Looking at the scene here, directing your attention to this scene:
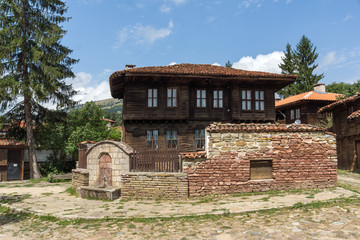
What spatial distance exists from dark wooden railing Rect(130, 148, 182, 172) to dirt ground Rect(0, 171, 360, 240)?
3.11 metres

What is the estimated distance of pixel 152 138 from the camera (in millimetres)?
16453

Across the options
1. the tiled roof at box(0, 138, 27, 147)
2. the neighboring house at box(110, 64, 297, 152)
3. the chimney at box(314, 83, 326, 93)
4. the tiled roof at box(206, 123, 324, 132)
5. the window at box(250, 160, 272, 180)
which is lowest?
the window at box(250, 160, 272, 180)

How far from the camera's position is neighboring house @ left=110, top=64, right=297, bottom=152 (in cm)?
1606

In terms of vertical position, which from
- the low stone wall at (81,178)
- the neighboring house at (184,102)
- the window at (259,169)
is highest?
the neighboring house at (184,102)

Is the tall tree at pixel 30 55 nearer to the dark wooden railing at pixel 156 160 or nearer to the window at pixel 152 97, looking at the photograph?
the window at pixel 152 97

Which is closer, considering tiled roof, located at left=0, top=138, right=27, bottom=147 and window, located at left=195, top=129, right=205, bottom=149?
window, located at left=195, top=129, right=205, bottom=149

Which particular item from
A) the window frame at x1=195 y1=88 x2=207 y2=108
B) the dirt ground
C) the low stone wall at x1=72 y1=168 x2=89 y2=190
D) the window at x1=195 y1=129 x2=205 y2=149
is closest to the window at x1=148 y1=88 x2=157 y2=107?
the window frame at x1=195 y1=88 x2=207 y2=108

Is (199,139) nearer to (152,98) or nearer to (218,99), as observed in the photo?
(218,99)

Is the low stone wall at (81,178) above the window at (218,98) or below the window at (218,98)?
below

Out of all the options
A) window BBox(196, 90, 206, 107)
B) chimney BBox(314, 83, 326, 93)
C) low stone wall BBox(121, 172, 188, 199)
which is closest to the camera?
low stone wall BBox(121, 172, 188, 199)

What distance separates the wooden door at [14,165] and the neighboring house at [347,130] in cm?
2258

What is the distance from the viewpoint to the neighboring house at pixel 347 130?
54.9ft

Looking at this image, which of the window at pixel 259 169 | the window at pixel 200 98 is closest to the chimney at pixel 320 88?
the window at pixel 200 98

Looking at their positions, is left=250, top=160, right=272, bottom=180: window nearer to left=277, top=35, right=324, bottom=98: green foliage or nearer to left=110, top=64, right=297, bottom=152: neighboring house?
left=110, top=64, right=297, bottom=152: neighboring house
